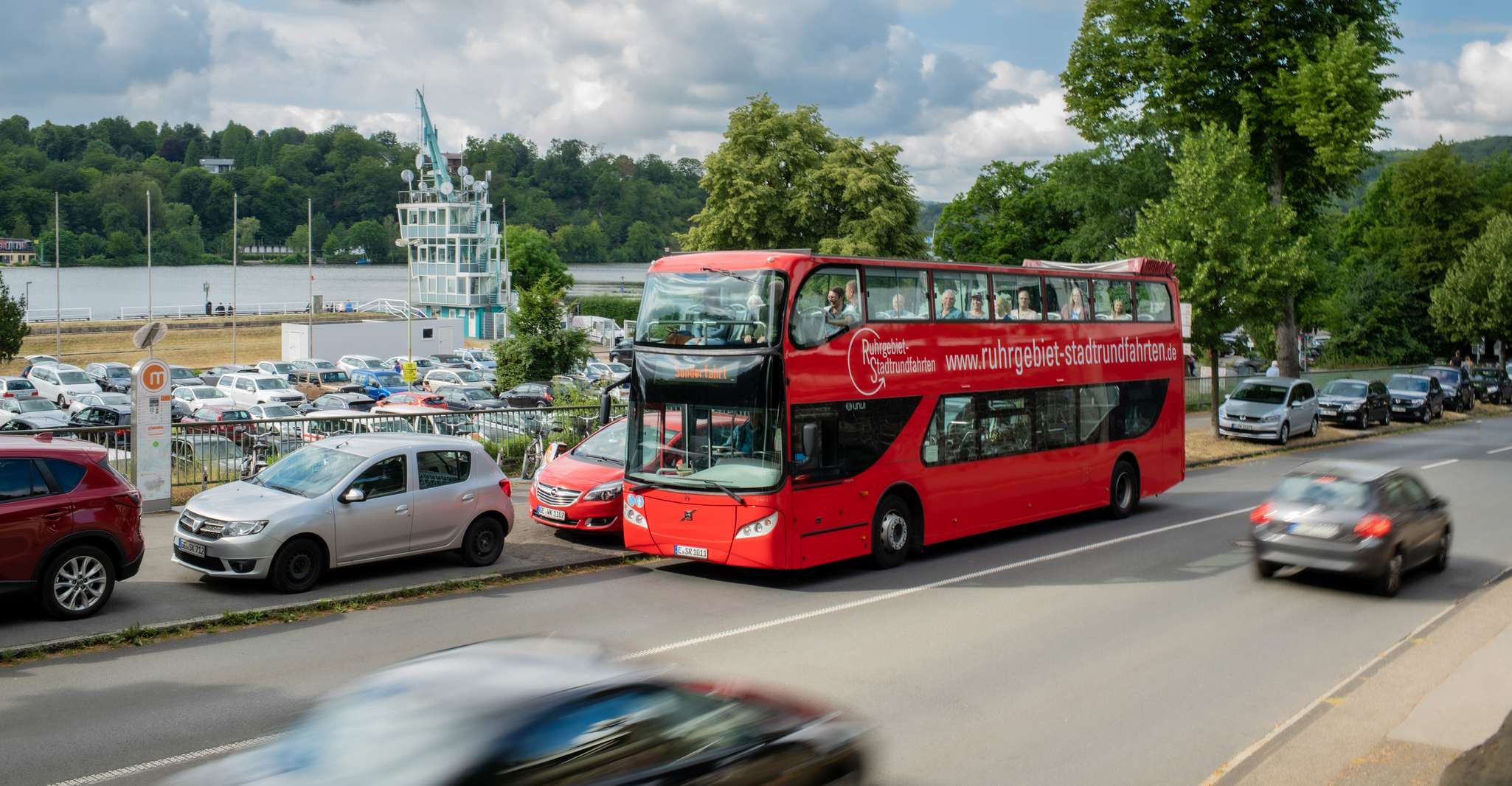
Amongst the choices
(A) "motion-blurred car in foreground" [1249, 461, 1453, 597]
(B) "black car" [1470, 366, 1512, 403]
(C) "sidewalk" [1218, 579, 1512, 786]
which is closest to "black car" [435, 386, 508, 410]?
(A) "motion-blurred car in foreground" [1249, 461, 1453, 597]

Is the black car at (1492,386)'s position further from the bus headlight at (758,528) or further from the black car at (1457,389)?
the bus headlight at (758,528)

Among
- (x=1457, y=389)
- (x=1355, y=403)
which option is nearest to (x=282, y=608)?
(x=1355, y=403)

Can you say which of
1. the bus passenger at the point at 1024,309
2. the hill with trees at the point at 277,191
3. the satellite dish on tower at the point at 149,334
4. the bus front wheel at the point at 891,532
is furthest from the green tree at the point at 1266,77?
the hill with trees at the point at 277,191

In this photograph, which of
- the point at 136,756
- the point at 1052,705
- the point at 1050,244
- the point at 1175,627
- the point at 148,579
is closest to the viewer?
the point at 136,756

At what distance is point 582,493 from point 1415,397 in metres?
37.9

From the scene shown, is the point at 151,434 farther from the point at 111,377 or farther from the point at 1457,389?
the point at 1457,389

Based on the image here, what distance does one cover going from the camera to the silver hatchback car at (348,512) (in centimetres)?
1213

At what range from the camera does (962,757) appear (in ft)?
25.9

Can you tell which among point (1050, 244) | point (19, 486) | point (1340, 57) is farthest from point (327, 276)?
point (19, 486)

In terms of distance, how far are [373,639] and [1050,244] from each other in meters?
65.4

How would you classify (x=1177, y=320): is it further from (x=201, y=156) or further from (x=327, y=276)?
(x=201, y=156)

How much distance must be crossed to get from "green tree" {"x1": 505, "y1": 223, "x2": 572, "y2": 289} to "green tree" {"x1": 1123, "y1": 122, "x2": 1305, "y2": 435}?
96781 millimetres

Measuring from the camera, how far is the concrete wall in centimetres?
7850

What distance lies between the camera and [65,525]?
10.7 m
